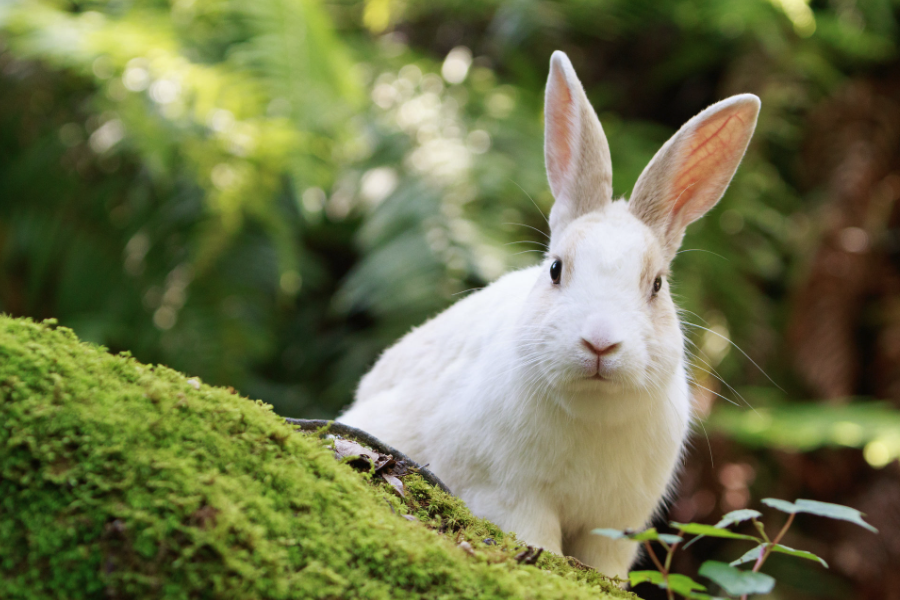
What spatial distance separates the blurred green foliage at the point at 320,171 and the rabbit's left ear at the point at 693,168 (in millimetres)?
1217

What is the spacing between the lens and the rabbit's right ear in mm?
2416

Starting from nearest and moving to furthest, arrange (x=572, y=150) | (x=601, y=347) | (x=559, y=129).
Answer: (x=601, y=347) < (x=572, y=150) < (x=559, y=129)

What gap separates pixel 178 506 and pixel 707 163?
79.4 inches

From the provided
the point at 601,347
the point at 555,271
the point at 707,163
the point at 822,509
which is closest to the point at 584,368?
the point at 601,347

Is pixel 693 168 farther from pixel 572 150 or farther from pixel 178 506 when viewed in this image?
pixel 178 506

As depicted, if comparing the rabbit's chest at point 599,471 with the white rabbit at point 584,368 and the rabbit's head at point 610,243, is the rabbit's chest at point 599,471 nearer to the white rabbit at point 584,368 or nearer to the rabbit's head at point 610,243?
the white rabbit at point 584,368

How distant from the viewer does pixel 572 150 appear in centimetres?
250

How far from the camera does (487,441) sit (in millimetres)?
2350

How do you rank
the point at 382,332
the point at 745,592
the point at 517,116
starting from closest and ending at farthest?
the point at 745,592, the point at 382,332, the point at 517,116

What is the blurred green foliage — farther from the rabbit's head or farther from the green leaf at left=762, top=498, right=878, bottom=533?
the green leaf at left=762, top=498, right=878, bottom=533

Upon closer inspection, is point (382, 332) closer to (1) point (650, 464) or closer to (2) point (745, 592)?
(1) point (650, 464)

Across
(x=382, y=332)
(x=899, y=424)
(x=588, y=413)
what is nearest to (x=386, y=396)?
(x=588, y=413)

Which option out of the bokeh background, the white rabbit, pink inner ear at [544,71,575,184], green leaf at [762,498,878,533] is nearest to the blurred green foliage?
the bokeh background

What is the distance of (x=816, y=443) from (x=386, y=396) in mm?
2386
